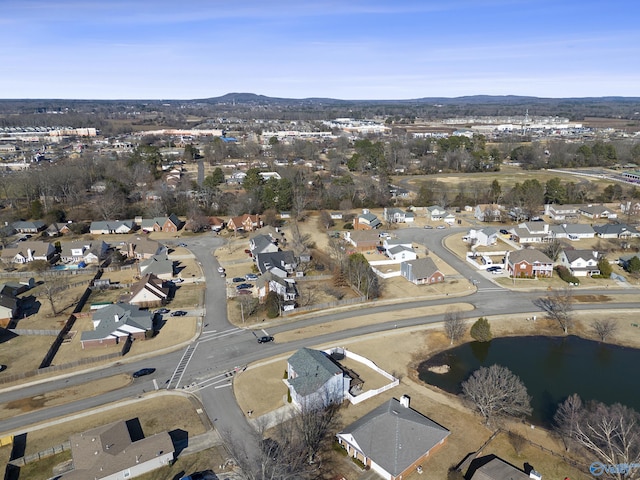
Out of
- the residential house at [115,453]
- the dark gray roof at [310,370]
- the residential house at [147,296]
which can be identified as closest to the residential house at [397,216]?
the residential house at [147,296]

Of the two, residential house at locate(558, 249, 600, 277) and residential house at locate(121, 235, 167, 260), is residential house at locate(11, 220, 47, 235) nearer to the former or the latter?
residential house at locate(121, 235, 167, 260)

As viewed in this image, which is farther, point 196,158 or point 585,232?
point 196,158

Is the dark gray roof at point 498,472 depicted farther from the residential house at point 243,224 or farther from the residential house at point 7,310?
the residential house at point 243,224

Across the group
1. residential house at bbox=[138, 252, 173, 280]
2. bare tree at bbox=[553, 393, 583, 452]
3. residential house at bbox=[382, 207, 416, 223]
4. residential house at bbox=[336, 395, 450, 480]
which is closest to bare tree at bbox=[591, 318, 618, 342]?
bare tree at bbox=[553, 393, 583, 452]

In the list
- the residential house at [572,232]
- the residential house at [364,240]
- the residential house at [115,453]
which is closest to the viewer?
the residential house at [115,453]

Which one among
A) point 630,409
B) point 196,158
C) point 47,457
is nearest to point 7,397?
point 47,457

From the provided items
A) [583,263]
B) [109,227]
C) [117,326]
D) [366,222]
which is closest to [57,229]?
[109,227]

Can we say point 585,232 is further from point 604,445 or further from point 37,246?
point 37,246
